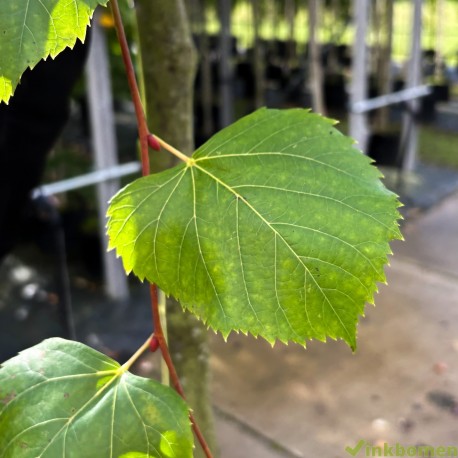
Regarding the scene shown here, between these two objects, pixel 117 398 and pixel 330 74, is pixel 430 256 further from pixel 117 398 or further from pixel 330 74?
Answer: pixel 330 74

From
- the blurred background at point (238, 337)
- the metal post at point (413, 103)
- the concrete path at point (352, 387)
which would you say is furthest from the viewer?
the metal post at point (413, 103)

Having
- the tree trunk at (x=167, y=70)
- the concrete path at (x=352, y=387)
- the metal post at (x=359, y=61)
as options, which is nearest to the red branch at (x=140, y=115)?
the tree trunk at (x=167, y=70)

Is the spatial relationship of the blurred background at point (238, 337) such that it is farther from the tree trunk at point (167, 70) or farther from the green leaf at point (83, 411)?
the green leaf at point (83, 411)

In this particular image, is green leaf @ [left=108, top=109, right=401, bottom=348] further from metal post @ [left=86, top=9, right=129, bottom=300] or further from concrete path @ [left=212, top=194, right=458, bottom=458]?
metal post @ [left=86, top=9, right=129, bottom=300]

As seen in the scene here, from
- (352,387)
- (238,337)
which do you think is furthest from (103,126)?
(352,387)

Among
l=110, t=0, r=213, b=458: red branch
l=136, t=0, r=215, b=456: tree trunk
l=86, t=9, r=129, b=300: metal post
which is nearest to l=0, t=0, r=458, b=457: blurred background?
l=86, t=9, r=129, b=300: metal post

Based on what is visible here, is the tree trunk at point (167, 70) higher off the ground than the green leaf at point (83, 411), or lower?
higher
